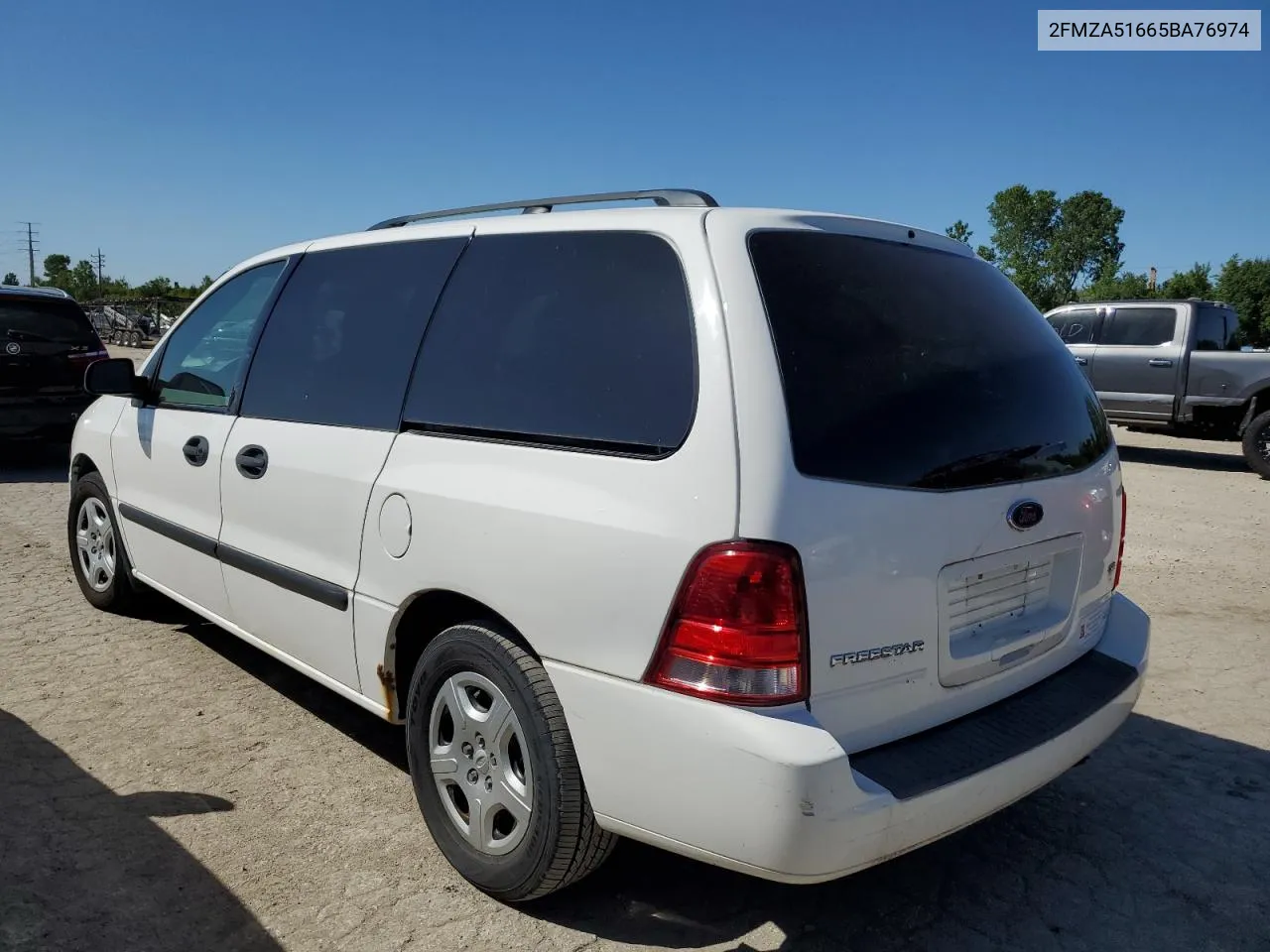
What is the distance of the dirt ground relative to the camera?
2.55 m

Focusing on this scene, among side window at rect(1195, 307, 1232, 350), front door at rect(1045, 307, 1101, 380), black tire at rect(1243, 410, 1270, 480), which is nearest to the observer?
black tire at rect(1243, 410, 1270, 480)

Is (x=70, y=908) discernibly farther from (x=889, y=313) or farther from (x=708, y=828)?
(x=889, y=313)

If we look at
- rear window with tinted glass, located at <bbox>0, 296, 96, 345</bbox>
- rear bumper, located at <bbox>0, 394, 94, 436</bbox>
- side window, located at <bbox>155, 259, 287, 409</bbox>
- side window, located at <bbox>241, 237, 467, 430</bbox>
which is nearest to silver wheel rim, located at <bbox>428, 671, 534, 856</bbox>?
side window, located at <bbox>241, 237, 467, 430</bbox>

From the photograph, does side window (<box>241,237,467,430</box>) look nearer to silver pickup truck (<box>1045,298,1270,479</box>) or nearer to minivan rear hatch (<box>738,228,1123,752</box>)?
minivan rear hatch (<box>738,228,1123,752</box>)

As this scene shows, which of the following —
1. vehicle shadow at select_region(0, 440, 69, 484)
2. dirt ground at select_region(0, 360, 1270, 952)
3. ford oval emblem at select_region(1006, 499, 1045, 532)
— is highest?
ford oval emblem at select_region(1006, 499, 1045, 532)

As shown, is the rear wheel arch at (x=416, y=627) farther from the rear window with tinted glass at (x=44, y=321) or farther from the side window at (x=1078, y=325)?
the side window at (x=1078, y=325)

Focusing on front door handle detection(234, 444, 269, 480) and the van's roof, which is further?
front door handle detection(234, 444, 269, 480)

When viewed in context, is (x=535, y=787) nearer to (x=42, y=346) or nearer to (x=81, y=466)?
(x=81, y=466)

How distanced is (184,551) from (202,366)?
2.56 feet

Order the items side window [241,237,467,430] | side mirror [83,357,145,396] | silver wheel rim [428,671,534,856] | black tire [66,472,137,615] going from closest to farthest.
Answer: silver wheel rim [428,671,534,856] → side window [241,237,467,430] → side mirror [83,357,145,396] → black tire [66,472,137,615]

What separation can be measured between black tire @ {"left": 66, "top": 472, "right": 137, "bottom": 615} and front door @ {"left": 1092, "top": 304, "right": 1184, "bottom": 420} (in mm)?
11646

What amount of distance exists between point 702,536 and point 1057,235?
99429 millimetres

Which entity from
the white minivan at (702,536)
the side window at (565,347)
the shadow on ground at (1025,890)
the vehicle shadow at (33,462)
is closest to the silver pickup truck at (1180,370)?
the shadow on ground at (1025,890)

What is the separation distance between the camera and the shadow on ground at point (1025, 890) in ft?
8.36
